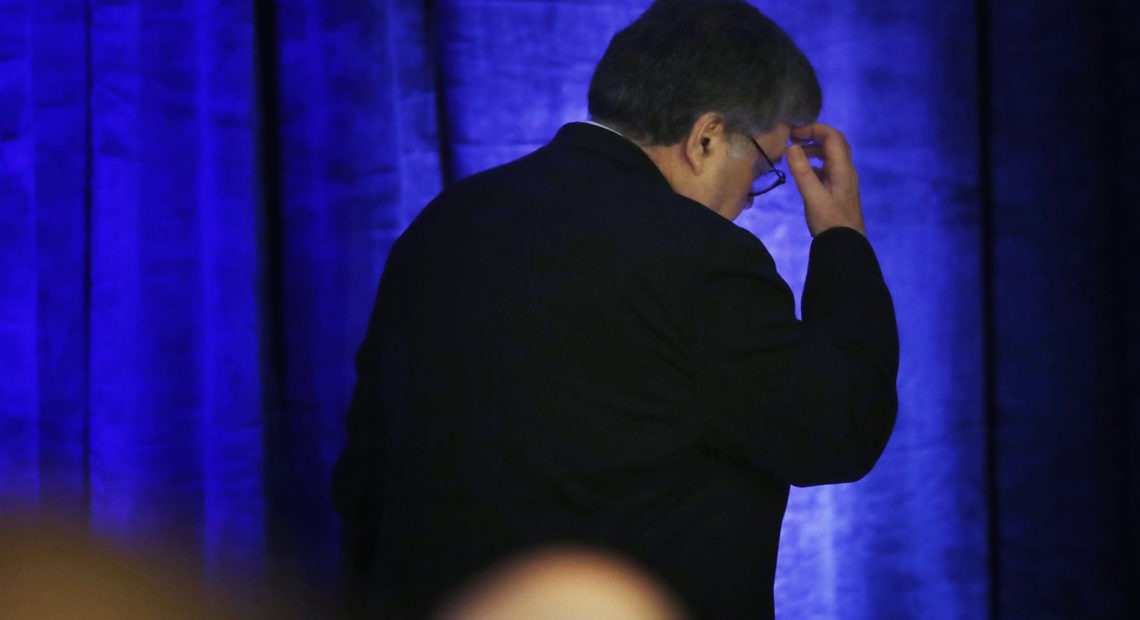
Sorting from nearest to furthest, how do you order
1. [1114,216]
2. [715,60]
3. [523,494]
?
1. [523,494]
2. [715,60]
3. [1114,216]

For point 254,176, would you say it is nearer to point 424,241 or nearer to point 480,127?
point 480,127

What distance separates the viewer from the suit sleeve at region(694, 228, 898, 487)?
2.41 feet

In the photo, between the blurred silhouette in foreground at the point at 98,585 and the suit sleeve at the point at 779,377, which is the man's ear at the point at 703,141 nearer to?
the suit sleeve at the point at 779,377

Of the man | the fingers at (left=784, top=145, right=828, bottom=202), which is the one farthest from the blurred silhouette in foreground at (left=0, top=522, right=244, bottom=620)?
the fingers at (left=784, top=145, right=828, bottom=202)

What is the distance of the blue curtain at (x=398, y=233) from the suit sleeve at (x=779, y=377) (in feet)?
1.96

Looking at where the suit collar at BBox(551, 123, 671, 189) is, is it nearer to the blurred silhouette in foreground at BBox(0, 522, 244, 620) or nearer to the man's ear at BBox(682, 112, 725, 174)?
the man's ear at BBox(682, 112, 725, 174)

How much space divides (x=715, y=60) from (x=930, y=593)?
0.96 m

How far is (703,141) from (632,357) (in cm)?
25

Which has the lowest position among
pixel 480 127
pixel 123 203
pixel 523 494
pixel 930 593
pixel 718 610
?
pixel 930 593

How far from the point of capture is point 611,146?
0.84 meters

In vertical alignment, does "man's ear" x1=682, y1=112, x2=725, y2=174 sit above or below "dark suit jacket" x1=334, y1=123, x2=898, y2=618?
above

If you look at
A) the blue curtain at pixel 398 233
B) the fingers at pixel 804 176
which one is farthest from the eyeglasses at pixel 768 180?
the blue curtain at pixel 398 233

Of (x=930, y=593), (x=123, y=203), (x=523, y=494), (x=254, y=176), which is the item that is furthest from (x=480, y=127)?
(x=930, y=593)

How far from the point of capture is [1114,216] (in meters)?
1.44
